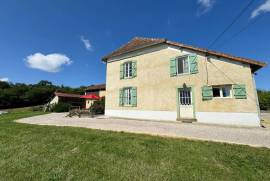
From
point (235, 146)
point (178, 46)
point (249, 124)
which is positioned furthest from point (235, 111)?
point (178, 46)

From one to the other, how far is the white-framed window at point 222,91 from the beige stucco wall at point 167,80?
336 millimetres

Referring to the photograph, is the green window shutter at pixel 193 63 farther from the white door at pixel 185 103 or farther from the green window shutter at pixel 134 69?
the green window shutter at pixel 134 69

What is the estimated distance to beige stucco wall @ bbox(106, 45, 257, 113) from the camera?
9266mm

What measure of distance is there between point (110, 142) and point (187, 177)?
9.53ft

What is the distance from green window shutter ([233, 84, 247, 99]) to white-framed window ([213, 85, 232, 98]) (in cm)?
35

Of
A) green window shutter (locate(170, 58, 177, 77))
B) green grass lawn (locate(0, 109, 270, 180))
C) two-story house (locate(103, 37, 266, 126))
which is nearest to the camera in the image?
green grass lawn (locate(0, 109, 270, 180))

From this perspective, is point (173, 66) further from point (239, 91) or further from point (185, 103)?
point (239, 91)

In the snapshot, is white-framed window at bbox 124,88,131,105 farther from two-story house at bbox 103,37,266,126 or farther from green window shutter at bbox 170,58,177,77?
green window shutter at bbox 170,58,177,77

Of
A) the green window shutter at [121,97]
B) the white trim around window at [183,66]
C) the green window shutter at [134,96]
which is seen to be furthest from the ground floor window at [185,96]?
the green window shutter at [121,97]

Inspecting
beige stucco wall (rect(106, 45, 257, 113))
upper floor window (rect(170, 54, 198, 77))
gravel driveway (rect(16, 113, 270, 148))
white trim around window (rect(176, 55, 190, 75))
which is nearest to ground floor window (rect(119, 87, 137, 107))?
beige stucco wall (rect(106, 45, 257, 113))

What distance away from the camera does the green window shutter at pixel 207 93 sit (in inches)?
389

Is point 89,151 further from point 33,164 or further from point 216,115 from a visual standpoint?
point 216,115

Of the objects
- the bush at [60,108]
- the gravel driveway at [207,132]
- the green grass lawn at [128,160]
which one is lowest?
the green grass lawn at [128,160]

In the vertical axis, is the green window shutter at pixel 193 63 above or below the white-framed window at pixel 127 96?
above
